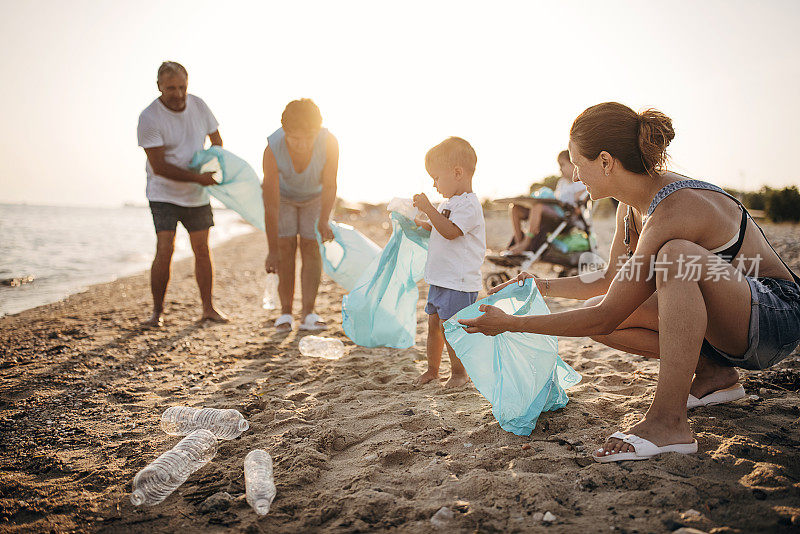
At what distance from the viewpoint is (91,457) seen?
2018 millimetres

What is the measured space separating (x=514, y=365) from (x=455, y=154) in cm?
122

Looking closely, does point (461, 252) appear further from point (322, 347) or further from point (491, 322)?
point (322, 347)

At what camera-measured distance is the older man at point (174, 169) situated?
399 cm

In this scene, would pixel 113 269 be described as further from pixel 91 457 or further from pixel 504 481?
pixel 504 481

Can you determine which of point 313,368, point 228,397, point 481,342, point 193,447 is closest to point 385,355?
point 313,368

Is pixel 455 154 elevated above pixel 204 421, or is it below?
above

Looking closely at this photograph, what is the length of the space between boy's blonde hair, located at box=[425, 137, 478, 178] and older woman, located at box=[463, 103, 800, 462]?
0.85 m

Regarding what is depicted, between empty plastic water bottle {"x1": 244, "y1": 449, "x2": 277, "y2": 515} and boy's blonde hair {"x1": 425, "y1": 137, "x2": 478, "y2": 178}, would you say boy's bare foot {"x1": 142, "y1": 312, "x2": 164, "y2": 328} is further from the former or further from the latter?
boy's blonde hair {"x1": 425, "y1": 137, "x2": 478, "y2": 178}

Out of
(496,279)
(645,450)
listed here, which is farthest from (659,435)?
(496,279)

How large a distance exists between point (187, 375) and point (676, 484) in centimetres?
266

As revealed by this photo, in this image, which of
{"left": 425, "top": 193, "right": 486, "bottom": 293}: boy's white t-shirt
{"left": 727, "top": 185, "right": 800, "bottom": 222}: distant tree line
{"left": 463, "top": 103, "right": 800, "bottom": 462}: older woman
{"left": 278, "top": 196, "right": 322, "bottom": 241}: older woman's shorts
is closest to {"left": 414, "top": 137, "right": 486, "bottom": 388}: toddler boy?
{"left": 425, "top": 193, "right": 486, "bottom": 293}: boy's white t-shirt

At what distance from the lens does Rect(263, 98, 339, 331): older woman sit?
3.88 meters

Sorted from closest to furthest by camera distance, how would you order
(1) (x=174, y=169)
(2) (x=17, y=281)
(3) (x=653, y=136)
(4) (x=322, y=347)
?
(3) (x=653, y=136) < (4) (x=322, y=347) < (1) (x=174, y=169) < (2) (x=17, y=281)

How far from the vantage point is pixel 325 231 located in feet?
12.9
